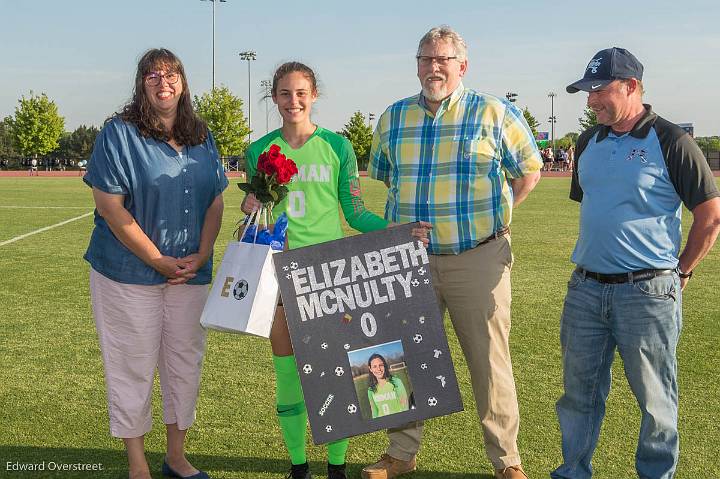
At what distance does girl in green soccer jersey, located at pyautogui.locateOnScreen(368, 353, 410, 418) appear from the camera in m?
3.47

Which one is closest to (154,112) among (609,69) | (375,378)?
(375,378)

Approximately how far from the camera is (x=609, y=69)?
3.35 meters

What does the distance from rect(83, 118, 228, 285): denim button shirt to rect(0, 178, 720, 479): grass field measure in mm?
1169

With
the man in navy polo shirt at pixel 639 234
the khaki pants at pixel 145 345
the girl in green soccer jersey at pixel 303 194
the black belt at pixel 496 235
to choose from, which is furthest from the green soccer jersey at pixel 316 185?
the man in navy polo shirt at pixel 639 234

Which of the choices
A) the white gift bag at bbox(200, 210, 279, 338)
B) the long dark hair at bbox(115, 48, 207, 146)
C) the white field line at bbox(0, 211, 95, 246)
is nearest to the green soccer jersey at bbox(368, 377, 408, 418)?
the white gift bag at bbox(200, 210, 279, 338)

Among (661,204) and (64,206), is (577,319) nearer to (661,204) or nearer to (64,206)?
(661,204)

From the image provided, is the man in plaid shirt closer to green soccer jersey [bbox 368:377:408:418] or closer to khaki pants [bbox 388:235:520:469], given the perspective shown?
khaki pants [bbox 388:235:520:469]

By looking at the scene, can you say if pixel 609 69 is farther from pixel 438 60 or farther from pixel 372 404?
pixel 372 404

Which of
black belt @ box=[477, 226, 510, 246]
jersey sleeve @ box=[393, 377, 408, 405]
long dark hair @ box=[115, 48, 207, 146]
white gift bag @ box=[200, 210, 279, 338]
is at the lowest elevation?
jersey sleeve @ box=[393, 377, 408, 405]

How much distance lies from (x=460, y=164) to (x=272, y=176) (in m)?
0.95

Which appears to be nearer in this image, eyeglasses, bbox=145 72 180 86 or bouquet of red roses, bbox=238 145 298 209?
bouquet of red roses, bbox=238 145 298 209

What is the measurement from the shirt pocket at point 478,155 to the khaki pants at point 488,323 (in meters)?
0.38

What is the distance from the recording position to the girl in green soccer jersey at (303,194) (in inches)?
144

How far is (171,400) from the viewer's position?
3.92 metres
